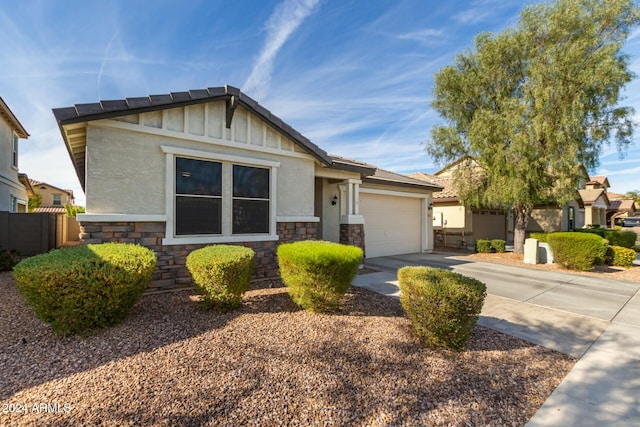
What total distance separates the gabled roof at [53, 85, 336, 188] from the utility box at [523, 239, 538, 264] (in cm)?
849

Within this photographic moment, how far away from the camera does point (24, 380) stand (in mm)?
2684

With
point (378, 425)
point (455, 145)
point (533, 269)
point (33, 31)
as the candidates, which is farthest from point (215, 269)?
point (455, 145)

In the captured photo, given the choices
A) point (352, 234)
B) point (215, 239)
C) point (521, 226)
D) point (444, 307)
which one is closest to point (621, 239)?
point (521, 226)

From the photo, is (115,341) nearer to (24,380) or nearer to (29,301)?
(24,380)

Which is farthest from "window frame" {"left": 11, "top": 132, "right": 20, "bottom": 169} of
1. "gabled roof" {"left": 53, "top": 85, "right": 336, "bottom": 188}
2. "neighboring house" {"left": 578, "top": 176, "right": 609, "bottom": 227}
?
"neighboring house" {"left": 578, "top": 176, "right": 609, "bottom": 227}

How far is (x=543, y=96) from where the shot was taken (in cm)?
1004

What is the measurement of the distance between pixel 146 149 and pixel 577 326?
28.0ft

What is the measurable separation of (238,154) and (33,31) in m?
5.62

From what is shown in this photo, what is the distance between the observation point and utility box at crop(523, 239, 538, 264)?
1037 centimetres

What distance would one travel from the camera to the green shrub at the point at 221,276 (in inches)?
171

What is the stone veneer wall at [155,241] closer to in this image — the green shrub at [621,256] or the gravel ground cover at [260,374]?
the gravel ground cover at [260,374]

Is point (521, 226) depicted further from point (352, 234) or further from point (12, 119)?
point (12, 119)

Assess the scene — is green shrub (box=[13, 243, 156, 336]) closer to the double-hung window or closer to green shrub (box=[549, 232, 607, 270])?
the double-hung window

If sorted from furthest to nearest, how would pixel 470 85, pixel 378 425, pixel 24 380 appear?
pixel 470 85
pixel 24 380
pixel 378 425
